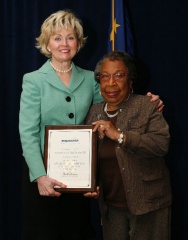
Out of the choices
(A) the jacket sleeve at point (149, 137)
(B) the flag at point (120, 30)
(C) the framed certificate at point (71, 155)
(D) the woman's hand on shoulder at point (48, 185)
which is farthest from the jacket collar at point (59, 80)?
(B) the flag at point (120, 30)

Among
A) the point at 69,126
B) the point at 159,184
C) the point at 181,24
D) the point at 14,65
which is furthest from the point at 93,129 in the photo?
the point at 181,24

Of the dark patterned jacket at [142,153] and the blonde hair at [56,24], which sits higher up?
the blonde hair at [56,24]

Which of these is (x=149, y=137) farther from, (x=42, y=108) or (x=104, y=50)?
(x=104, y=50)

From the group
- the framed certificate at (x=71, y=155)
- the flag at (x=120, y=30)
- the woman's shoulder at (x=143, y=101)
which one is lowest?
the framed certificate at (x=71, y=155)

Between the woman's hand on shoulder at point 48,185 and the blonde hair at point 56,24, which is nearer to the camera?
the woman's hand on shoulder at point 48,185

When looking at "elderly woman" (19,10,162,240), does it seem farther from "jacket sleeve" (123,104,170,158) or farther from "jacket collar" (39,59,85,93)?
"jacket sleeve" (123,104,170,158)

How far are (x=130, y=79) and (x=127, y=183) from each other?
0.57 m

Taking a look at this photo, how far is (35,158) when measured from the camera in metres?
1.85

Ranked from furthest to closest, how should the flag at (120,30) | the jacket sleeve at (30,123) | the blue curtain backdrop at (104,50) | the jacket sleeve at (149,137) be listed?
1. the blue curtain backdrop at (104,50)
2. the flag at (120,30)
3. the jacket sleeve at (30,123)
4. the jacket sleeve at (149,137)

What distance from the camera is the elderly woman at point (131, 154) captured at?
1811 millimetres

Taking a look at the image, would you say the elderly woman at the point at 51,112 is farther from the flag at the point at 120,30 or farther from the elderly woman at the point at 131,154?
the flag at the point at 120,30

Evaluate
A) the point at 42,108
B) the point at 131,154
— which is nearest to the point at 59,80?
the point at 42,108

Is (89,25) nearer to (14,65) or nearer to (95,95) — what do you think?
(14,65)

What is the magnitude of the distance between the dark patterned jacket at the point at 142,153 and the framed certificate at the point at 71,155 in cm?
11
